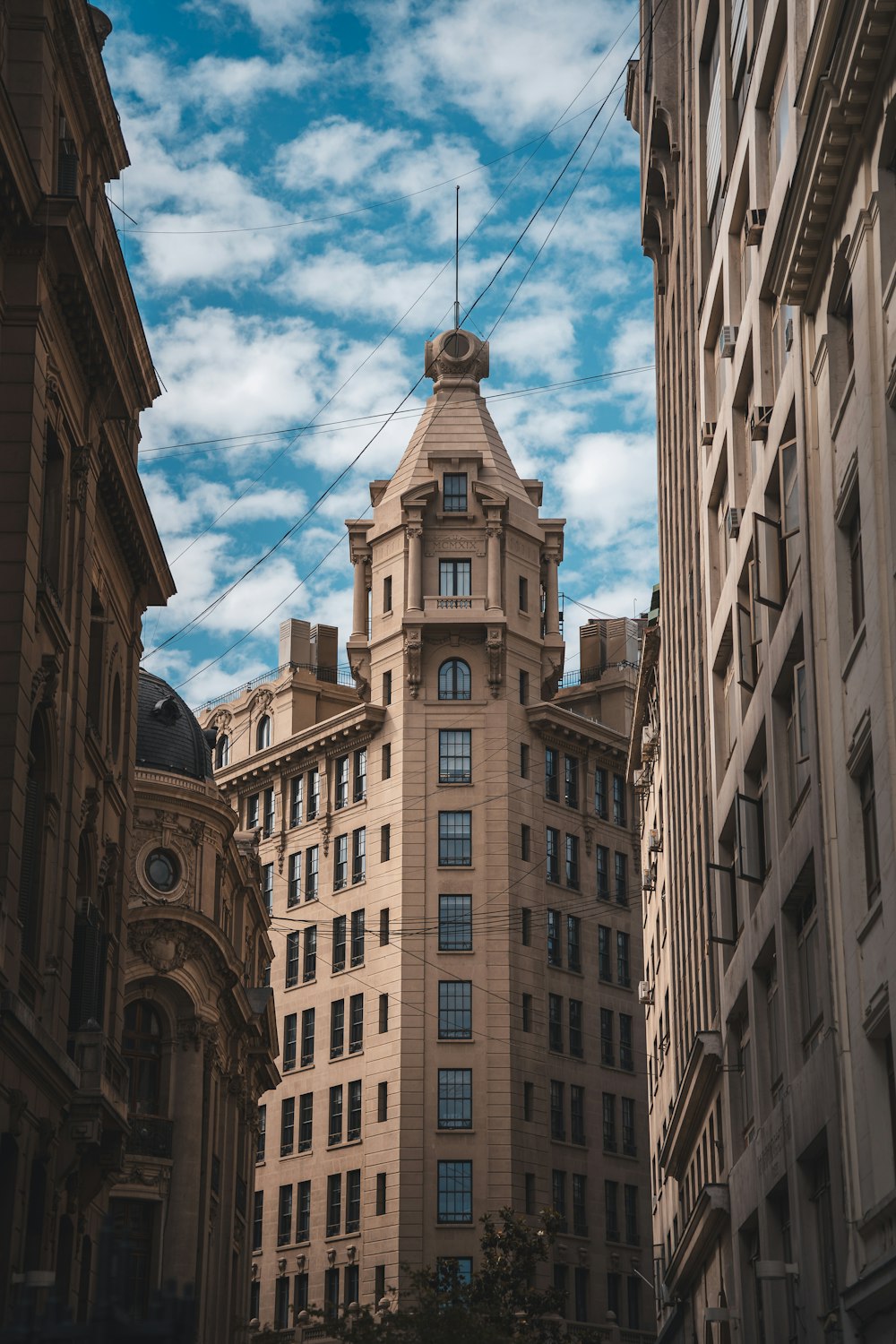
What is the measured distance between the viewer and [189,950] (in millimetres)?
65125

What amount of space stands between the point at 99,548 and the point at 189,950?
1050 inches

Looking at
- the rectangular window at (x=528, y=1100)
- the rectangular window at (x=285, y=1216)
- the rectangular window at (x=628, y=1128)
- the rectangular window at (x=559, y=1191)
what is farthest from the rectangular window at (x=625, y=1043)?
the rectangular window at (x=285, y=1216)

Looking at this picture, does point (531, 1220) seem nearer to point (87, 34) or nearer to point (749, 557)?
point (749, 557)

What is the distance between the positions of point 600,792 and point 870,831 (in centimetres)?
7714

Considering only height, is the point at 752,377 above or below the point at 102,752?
above

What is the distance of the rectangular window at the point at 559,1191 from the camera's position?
93000 mm

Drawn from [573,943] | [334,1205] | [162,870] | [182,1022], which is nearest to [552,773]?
[573,943]

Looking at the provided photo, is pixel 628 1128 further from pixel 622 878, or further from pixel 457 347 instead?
pixel 457 347

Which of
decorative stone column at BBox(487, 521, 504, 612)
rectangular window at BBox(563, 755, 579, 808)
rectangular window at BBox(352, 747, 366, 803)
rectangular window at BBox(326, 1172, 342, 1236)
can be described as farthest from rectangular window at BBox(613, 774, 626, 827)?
rectangular window at BBox(326, 1172, 342, 1236)

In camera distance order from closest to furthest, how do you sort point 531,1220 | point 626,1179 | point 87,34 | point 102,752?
point 87,34
point 102,752
point 531,1220
point 626,1179

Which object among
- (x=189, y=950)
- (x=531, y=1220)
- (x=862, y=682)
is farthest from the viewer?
(x=531, y=1220)

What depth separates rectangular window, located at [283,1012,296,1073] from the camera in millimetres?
100750

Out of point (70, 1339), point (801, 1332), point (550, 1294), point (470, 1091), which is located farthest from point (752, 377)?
point (470, 1091)

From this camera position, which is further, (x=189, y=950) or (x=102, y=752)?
(x=189, y=950)
